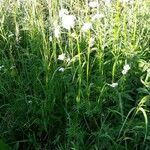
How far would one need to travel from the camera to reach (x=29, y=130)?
9.11 ft

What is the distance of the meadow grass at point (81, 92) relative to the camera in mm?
2430

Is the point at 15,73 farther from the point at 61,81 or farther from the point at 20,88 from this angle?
the point at 61,81

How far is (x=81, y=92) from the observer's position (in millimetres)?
2590

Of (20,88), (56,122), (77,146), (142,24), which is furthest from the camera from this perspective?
(142,24)

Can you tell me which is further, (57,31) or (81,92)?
(57,31)

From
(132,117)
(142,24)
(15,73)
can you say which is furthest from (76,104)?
(142,24)

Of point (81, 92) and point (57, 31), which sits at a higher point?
point (57, 31)

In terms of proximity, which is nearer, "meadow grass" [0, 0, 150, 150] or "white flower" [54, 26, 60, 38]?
"meadow grass" [0, 0, 150, 150]

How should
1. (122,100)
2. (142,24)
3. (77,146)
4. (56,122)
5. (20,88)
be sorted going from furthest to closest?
(142,24)
(20,88)
(56,122)
(122,100)
(77,146)

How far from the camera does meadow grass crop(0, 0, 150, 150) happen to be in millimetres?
2430

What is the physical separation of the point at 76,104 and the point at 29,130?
41cm

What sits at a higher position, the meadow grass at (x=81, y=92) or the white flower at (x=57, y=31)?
the white flower at (x=57, y=31)

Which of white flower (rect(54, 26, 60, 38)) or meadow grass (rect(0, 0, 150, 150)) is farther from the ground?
white flower (rect(54, 26, 60, 38))

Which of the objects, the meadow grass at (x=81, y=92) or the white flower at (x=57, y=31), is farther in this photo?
the white flower at (x=57, y=31)
